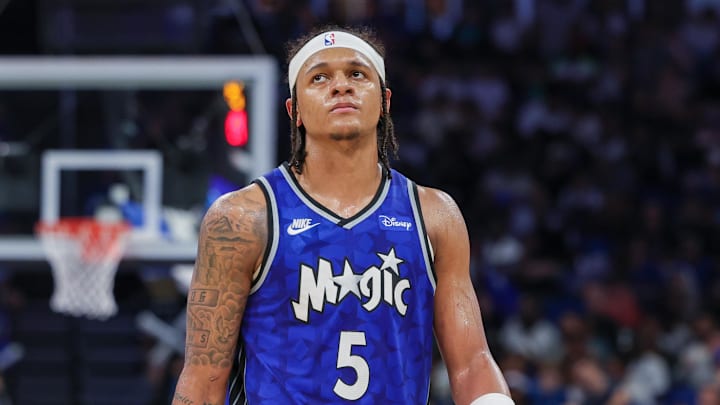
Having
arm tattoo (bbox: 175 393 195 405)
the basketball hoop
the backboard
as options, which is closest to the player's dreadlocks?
arm tattoo (bbox: 175 393 195 405)

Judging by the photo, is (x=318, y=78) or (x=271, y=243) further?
(x=318, y=78)

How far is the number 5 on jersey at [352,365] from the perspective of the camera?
12.3 ft

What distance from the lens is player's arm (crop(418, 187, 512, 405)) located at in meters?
3.94

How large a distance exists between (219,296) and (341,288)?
37cm

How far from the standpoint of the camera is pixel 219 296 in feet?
12.4

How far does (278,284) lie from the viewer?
149 inches

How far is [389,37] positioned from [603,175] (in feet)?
11.2

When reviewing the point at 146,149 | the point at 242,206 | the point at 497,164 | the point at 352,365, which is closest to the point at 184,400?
the point at 352,365

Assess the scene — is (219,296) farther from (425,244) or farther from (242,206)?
(425,244)

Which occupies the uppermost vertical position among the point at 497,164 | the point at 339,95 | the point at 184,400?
the point at 497,164

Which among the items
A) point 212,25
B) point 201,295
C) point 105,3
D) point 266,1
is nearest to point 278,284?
point 201,295

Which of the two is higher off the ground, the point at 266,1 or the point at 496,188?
the point at 266,1

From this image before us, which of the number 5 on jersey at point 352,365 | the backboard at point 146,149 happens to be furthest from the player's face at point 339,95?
the backboard at point 146,149

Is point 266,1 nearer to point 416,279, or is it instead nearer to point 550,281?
point 550,281
